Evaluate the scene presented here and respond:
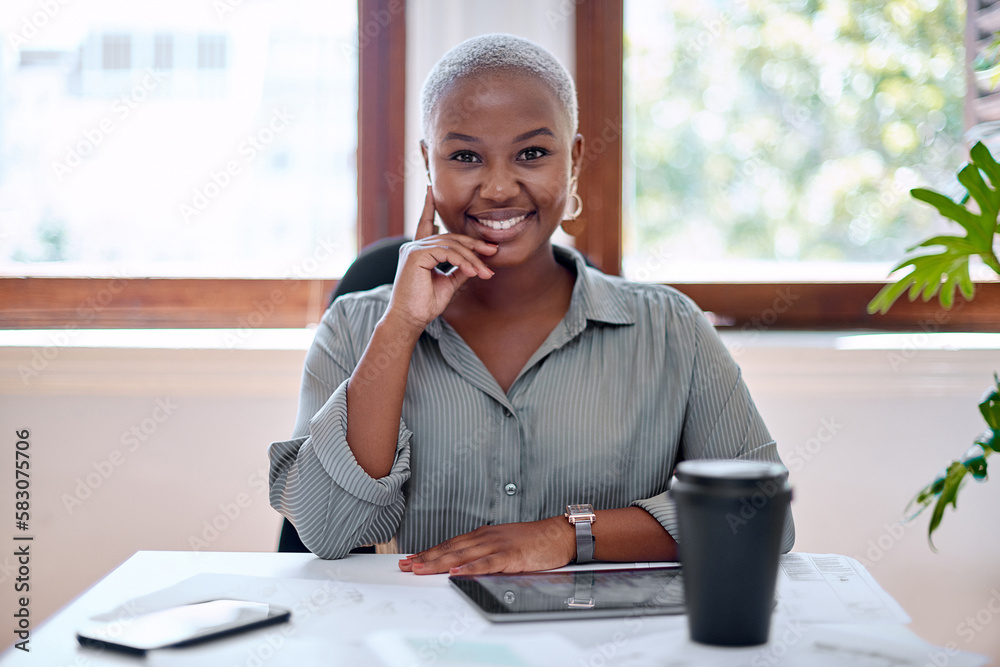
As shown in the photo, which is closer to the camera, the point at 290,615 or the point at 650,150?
the point at 290,615

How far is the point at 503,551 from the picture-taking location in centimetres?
95

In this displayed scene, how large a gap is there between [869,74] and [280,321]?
1.65 metres

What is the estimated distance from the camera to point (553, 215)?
4.25 ft

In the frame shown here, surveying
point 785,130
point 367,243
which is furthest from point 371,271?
point 785,130

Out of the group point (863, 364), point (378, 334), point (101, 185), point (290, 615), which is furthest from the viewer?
point (101, 185)

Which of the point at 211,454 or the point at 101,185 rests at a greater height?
the point at 101,185

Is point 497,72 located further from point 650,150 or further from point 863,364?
point 863,364

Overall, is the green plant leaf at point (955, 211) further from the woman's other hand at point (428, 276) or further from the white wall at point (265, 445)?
the woman's other hand at point (428, 276)

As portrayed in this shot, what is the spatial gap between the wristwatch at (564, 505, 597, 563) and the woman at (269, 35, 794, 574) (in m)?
0.05

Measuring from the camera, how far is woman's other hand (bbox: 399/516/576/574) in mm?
911

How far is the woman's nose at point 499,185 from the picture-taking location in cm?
123

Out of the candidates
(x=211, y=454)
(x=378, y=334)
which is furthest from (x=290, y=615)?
(x=211, y=454)

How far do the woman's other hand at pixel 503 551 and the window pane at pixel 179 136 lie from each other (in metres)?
1.29

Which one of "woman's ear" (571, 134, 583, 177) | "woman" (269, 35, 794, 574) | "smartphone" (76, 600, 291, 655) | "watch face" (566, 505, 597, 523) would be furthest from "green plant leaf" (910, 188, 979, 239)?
"smartphone" (76, 600, 291, 655)
